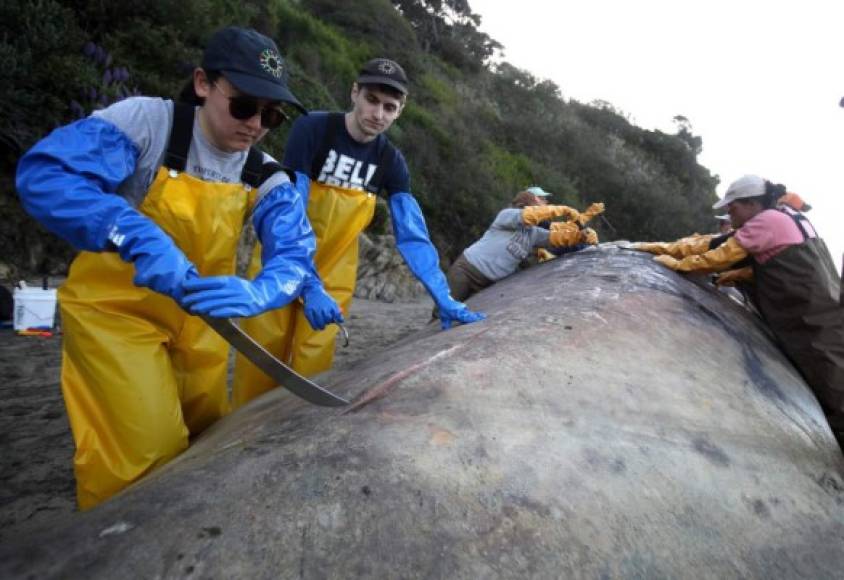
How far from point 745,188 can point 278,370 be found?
3.36 meters

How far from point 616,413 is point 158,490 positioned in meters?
1.00

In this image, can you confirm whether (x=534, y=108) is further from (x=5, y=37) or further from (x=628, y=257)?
(x=628, y=257)

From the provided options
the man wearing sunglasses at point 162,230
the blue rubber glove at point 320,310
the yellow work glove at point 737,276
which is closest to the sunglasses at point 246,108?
the man wearing sunglasses at point 162,230

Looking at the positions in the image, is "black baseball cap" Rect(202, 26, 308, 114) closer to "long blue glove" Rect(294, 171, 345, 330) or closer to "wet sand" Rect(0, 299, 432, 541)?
"long blue glove" Rect(294, 171, 345, 330)

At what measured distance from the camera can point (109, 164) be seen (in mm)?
1833

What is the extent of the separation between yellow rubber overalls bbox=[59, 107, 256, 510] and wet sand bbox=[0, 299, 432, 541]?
29 centimetres

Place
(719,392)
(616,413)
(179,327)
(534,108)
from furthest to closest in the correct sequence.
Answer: (534,108) → (179,327) → (719,392) → (616,413)

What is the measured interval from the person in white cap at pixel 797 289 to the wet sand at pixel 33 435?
2.11 m

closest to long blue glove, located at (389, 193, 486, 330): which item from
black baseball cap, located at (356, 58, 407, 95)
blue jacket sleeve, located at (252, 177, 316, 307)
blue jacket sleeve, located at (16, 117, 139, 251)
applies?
black baseball cap, located at (356, 58, 407, 95)

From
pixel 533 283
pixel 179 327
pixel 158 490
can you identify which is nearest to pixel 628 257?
pixel 533 283

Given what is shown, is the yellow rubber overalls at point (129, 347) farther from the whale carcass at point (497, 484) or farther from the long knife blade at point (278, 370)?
the long knife blade at point (278, 370)

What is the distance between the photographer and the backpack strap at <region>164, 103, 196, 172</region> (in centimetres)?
202

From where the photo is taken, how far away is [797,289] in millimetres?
3311

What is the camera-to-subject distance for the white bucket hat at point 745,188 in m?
3.75
